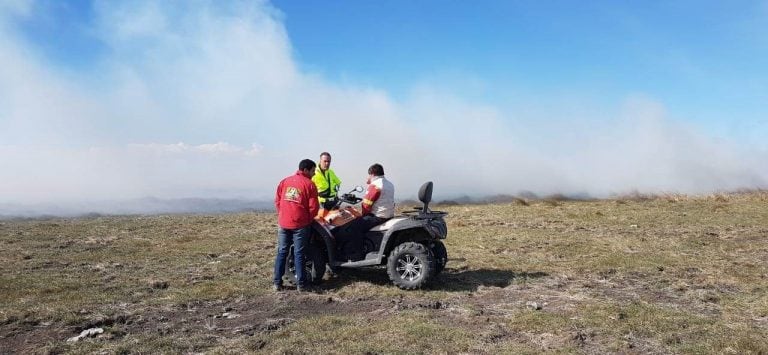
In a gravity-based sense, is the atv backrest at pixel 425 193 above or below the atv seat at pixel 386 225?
above

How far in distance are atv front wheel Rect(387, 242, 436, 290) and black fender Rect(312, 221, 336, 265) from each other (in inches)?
39.2

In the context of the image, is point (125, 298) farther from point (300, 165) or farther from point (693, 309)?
point (693, 309)

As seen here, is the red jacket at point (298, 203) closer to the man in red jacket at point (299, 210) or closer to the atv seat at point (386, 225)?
the man in red jacket at point (299, 210)

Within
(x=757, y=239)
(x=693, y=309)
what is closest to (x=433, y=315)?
(x=693, y=309)

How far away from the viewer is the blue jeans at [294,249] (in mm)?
8531

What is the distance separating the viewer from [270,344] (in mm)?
5918

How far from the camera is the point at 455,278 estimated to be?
31.9 feet

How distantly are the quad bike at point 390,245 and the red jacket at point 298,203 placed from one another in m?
0.38

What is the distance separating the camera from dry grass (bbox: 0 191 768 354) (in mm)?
5977

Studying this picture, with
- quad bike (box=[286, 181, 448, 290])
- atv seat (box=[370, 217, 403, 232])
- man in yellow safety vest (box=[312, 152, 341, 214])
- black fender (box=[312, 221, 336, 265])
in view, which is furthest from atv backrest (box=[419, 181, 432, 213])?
man in yellow safety vest (box=[312, 152, 341, 214])

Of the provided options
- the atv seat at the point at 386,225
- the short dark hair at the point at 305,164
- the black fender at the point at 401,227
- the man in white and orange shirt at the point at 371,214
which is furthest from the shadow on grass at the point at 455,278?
the short dark hair at the point at 305,164

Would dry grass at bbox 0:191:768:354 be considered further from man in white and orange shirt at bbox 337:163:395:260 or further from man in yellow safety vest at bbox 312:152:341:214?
man in yellow safety vest at bbox 312:152:341:214

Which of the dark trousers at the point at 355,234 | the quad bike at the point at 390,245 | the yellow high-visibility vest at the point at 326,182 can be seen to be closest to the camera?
the quad bike at the point at 390,245

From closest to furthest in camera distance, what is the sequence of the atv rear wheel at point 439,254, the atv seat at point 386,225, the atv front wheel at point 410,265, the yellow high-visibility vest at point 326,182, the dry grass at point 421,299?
the dry grass at point 421,299
the atv front wheel at point 410,265
the atv seat at point 386,225
the atv rear wheel at point 439,254
the yellow high-visibility vest at point 326,182
